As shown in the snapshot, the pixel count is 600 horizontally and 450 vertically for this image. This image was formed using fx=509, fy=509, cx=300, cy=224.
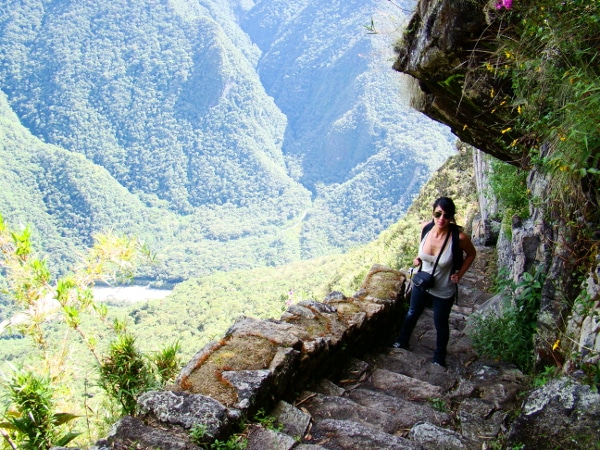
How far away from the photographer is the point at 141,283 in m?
77.3

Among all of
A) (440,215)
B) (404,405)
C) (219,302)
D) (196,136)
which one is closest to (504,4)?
(440,215)

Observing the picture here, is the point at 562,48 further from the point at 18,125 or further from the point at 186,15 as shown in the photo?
the point at 186,15

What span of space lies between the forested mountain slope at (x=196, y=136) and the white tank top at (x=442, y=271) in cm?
7471

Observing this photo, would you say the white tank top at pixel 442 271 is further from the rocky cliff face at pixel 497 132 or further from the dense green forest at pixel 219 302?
the dense green forest at pixel 219 302

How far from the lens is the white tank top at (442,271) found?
4.41 metres

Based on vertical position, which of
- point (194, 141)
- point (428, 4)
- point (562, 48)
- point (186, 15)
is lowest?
point (194, 141)

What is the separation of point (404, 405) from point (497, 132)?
8.43 ft

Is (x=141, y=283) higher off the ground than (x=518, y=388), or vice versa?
(x=518, y=388)

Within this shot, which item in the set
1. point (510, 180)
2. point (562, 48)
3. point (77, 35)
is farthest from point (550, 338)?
point (77, 35)

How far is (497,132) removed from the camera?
15.2ft

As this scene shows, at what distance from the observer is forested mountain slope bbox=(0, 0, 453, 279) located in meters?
95.8

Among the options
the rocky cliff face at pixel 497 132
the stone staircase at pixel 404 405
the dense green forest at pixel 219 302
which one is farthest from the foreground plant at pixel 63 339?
the rocky cliff face at pixel 497 132

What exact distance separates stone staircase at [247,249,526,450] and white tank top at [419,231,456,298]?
69cm

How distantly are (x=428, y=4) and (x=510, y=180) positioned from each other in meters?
2.46
